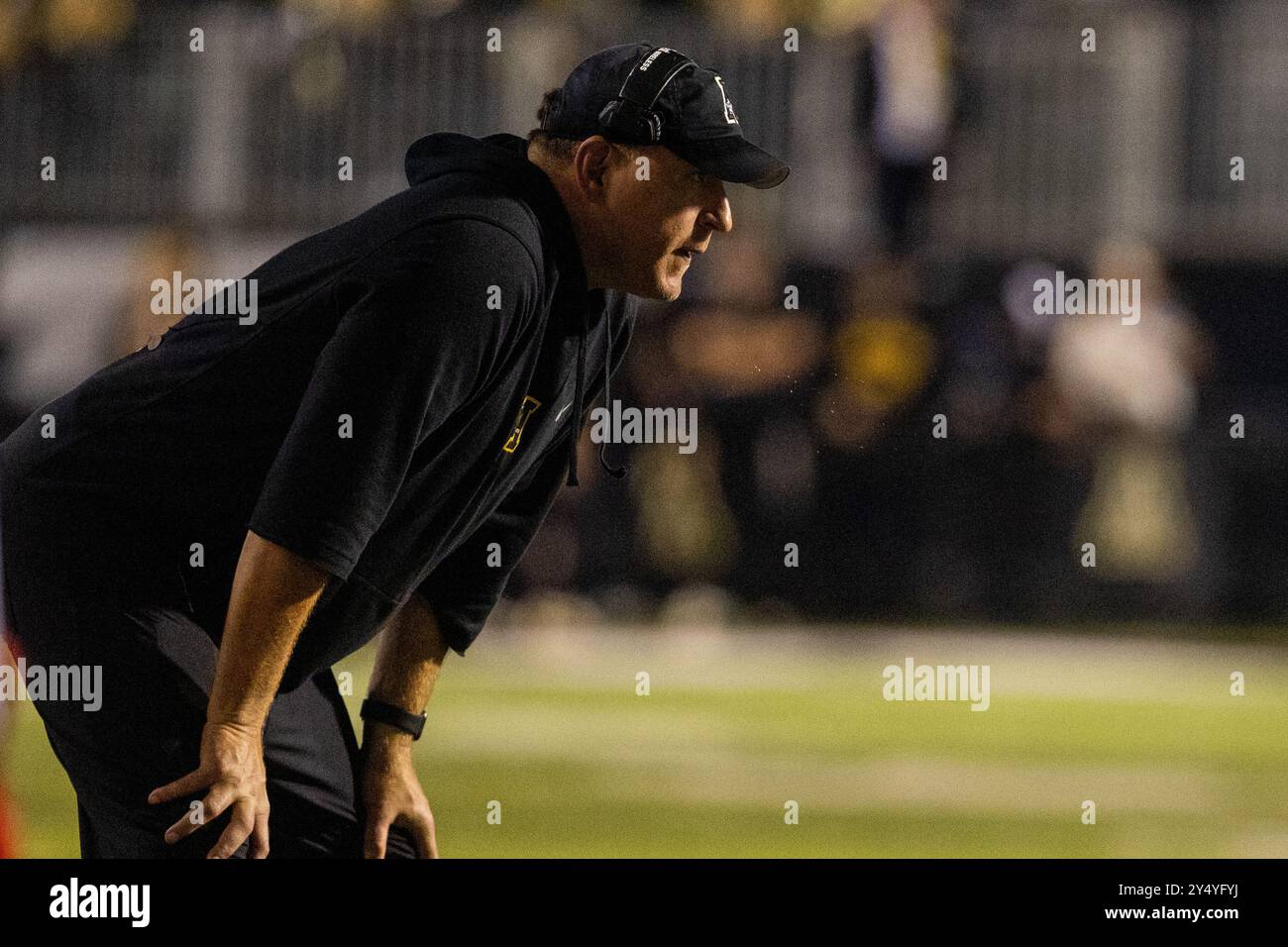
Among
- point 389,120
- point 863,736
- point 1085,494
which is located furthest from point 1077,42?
point 863,736

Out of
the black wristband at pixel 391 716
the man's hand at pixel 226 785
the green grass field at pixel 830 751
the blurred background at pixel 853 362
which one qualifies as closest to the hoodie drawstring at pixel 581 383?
the black wristband at pixel 391 716

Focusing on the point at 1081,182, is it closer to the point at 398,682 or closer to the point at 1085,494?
the point at 1085,494

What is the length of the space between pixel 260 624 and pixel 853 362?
9.44m

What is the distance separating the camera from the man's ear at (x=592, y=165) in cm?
352

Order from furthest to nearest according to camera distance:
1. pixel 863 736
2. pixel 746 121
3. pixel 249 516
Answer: pixel 746 121 < pixel 863 736 < pixel 249 516

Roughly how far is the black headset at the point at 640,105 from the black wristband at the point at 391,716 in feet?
4.01

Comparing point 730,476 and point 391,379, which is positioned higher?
point 730,476

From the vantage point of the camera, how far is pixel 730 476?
1266 centimetres

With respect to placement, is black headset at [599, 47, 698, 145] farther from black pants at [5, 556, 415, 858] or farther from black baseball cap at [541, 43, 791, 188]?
black pants at [5, 556, 415, 858]

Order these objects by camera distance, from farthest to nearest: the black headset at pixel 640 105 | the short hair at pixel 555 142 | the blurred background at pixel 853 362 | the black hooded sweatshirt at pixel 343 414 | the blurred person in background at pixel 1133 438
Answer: the blurred person in background at pixel 1133 438 → the blurred background at pixel 853 362 → the short hair at pixel 555 142 → the black headset at pixel 640 105 → the black hooded sweatshirt at pixel 343 414

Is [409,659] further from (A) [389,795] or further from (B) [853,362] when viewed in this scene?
(B) [853,362]

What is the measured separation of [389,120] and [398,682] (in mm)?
11094

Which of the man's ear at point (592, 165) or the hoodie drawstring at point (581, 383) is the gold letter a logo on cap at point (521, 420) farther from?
the man's ear at point (592, 165)

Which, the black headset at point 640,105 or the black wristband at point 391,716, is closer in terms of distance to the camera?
the black headset at point 640,105
